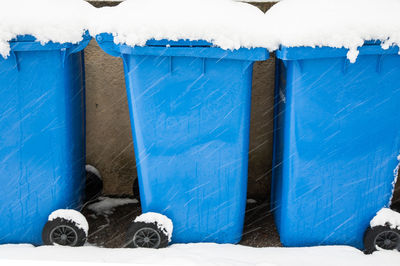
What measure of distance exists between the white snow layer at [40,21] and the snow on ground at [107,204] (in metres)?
1.53

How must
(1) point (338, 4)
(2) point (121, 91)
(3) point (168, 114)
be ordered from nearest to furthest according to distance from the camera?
1. (1) point (338, 4)
2. (3) point (168, 114)
3. (2) point (121, 91)

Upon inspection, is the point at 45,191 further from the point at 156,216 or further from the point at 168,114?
the point at 168,114

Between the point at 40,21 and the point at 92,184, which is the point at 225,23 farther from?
the point at 92,184

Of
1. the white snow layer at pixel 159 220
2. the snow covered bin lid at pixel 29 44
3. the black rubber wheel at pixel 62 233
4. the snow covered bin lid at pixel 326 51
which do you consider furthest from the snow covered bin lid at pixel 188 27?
the black rubber wheel at pixel 62 233

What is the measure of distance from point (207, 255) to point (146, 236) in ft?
1.37

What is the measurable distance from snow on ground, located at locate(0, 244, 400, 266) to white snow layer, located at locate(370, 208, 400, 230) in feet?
0.57

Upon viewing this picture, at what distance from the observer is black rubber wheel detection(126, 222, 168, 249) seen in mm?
2719

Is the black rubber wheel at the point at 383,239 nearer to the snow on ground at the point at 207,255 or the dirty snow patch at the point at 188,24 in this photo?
the snow on ground at the point at 207,255

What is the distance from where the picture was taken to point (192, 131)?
266cm

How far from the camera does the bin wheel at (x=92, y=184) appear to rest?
11.7 ft

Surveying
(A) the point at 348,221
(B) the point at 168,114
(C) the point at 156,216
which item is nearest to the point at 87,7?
(B) the point at 168,114

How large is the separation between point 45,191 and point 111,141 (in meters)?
1.02

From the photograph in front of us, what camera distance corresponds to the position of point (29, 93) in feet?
8.75

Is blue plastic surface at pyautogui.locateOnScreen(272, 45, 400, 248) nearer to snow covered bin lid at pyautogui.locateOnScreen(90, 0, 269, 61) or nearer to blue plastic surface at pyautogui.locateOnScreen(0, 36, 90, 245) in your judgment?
snow covered bin lid at pyautogui.locateOnScreen(90, 0, 269, 61)
